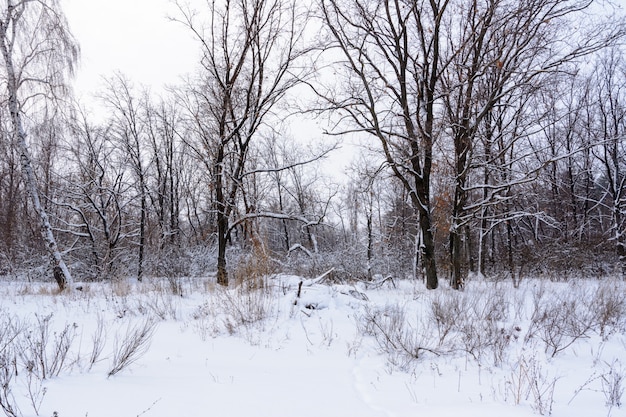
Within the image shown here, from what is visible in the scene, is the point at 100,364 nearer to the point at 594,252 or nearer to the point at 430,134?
the point at 430,134

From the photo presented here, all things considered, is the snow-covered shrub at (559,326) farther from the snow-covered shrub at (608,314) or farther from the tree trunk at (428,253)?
the tree trunk at (428,253)

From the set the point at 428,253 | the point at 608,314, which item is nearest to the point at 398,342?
the point at 608,314

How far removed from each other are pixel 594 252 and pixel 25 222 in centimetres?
3363

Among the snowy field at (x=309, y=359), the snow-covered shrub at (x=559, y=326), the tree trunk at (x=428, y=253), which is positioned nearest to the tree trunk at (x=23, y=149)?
the snowy field at (x=309, y=359)

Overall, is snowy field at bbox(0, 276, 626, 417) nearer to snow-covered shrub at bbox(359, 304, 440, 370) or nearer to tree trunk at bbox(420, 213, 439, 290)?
snow-covered shrub at bbox(359, 304, 440, 370)

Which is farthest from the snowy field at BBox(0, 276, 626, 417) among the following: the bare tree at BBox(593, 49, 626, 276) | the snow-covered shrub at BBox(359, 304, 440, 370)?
the bare tree at BBox(593, 49, 626, 276)

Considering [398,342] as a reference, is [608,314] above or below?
above

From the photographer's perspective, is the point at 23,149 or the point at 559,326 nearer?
the point at 559,326

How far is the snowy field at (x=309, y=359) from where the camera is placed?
2889mm

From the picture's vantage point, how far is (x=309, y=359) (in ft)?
14.5

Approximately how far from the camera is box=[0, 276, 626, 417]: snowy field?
2.89 meters

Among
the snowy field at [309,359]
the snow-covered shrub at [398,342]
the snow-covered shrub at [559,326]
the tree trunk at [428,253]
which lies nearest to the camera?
the snowy field at [309,359]

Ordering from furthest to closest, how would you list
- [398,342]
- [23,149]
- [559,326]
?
[23,149] → [559,326] → [398,342]

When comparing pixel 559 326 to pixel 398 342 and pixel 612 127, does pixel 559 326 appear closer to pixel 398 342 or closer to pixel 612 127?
pixel 398 342
